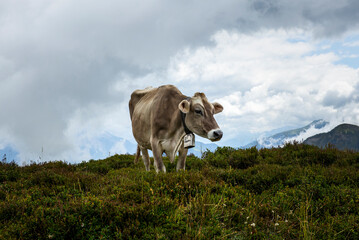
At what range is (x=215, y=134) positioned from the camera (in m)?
6.70

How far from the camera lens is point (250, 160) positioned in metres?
10.4

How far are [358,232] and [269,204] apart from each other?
1473mm

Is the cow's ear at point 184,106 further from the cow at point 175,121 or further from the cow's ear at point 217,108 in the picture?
the cow's ear at point 217,108

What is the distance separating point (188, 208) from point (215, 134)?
2366mm

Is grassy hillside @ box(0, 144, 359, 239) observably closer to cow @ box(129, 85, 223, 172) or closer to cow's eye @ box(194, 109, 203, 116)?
cow @ box(129, 85, 223, 172)

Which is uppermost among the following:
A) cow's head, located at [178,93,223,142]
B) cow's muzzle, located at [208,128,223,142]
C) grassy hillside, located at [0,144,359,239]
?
cow's head, located at [178,93,223,142]

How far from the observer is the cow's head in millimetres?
6988

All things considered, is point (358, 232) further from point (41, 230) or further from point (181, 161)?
point (41, 230)

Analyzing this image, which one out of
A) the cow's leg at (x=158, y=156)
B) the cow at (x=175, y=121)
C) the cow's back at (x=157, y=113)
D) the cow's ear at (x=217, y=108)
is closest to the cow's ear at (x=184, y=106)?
the cow at (x=175, y=121)

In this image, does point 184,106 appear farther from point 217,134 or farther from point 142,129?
point 142,129

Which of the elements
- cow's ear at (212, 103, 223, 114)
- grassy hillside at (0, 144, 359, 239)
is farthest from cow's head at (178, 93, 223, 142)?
grassy hillside at (0, 144, 359, 239)

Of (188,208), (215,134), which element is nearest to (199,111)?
(215,134)

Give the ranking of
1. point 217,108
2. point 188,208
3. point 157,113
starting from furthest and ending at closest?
point 217,108 < point 157,113 < point 188,208

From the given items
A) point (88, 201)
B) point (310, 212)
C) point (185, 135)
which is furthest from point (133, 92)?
point (310, 212)
